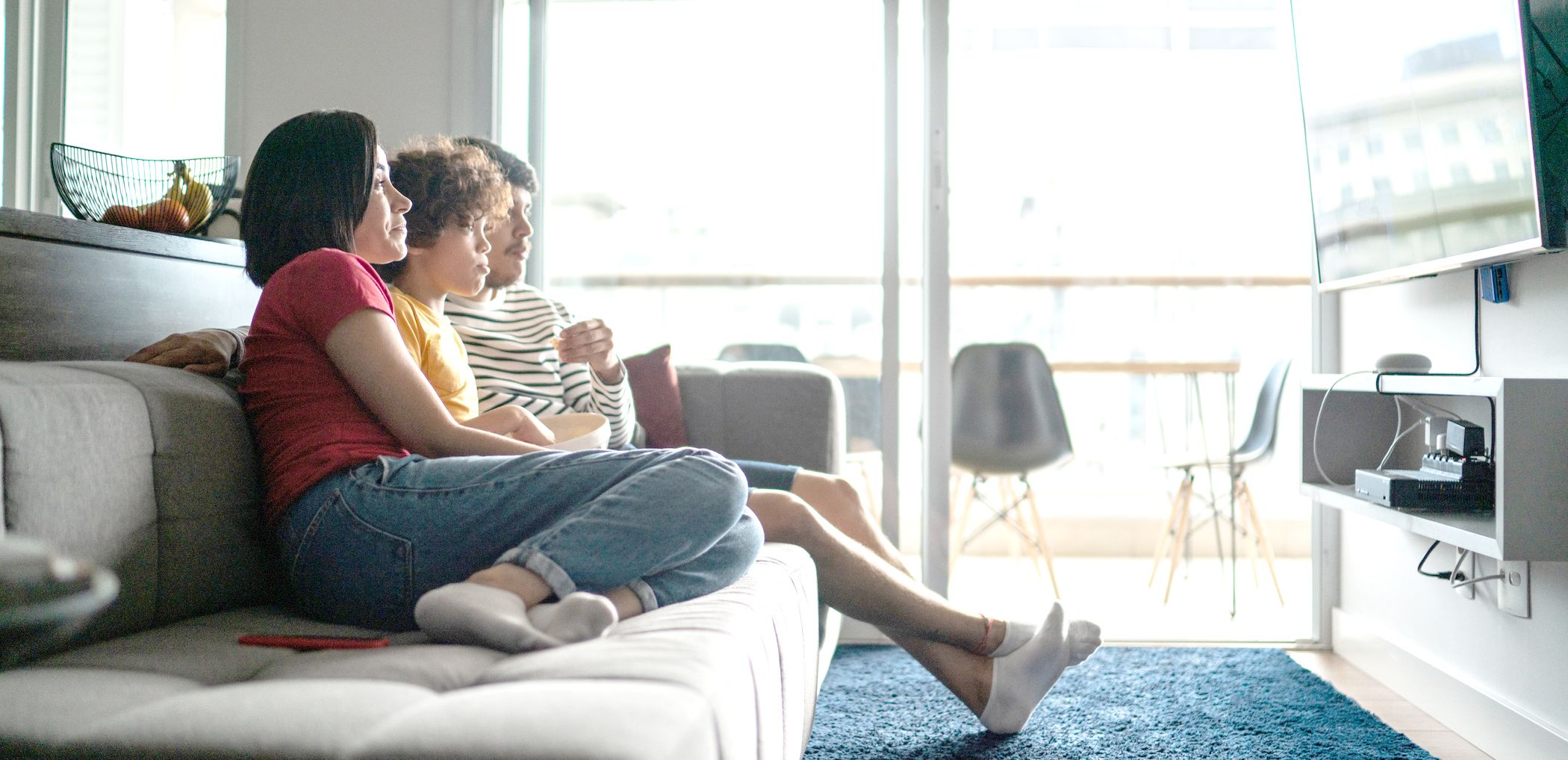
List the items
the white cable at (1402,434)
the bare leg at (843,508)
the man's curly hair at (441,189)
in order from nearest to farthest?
the man's curly hair at (441,189)
the bare leg at (843,508)
the white cable at (1402,434)

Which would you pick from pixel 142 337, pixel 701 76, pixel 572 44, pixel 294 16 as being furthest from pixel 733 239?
pixel 142 337

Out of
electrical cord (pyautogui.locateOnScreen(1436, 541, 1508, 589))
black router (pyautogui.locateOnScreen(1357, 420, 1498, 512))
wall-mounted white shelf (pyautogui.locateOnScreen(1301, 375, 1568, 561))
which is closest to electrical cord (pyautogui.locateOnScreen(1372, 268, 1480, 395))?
wall-mounted white shelf (pyautogui.locateOnScreen(1301, 375, 1568, 561))

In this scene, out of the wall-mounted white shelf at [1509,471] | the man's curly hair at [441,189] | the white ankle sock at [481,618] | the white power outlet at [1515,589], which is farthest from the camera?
the white power outlet at [1515,589]

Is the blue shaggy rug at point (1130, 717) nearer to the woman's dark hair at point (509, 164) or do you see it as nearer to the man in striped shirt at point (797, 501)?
the man in striped shirt at point (797, 501)

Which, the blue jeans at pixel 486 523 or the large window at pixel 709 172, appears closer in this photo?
the blue jeans at pixel 486 523

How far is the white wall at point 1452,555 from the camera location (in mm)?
1816

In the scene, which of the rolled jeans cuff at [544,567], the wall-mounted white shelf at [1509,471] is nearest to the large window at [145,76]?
the rolled jeans cuff at [544,567]

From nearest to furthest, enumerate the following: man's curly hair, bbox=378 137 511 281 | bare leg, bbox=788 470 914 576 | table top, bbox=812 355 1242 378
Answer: man's curly hair, bbox=378 137 511 281
bare leg, bbox=788 470 914 576
table top, bbox=812 355 1242 378

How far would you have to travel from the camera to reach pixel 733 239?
3.08 m

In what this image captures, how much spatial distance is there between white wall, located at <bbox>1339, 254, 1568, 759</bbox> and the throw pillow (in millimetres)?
1642

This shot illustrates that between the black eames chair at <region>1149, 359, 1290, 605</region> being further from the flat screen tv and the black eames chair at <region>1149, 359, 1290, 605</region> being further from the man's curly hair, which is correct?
the man's curly hair

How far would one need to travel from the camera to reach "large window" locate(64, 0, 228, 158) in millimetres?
3068

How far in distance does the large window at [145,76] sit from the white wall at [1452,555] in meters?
3.17

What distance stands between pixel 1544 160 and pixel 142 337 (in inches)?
86.5
